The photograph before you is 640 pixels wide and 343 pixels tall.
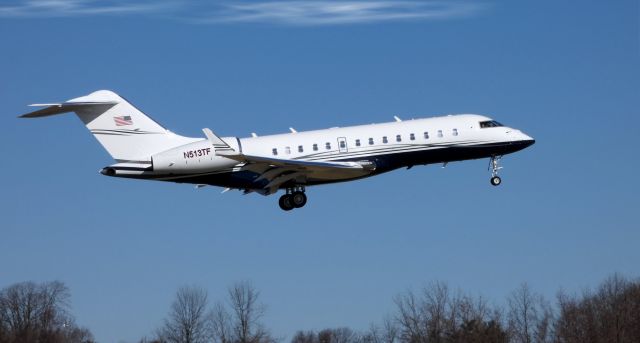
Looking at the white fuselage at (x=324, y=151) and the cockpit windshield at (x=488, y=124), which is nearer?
the white fuselage at (x=324, y=151)

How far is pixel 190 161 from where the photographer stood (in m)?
58.5

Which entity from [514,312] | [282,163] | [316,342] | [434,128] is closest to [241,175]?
[282,163]

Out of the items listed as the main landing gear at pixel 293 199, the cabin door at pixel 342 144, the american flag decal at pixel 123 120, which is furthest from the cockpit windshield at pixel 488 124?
the american flag decal at pixel 123 120

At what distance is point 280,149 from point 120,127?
676cm

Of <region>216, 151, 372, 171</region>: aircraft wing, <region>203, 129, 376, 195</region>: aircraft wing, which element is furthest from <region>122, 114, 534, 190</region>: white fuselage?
<region>216, 151, 372, 171</region>: aircraft wing

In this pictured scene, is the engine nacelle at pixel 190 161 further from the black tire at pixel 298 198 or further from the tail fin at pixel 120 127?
the black tire at pixel 298 198

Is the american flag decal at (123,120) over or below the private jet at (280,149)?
over

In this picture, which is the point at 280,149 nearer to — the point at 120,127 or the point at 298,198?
the point at 298,198

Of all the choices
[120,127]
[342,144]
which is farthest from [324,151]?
[120,127]

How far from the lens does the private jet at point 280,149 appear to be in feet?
192

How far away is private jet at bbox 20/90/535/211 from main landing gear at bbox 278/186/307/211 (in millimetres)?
41

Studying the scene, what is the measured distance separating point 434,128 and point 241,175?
8.03 meters

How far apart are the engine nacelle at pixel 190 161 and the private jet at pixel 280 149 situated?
1.6 inches

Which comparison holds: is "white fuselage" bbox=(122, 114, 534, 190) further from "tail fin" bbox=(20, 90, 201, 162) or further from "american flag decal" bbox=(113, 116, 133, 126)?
"american flag decal" bbox=(113, 116, 133, 126)
